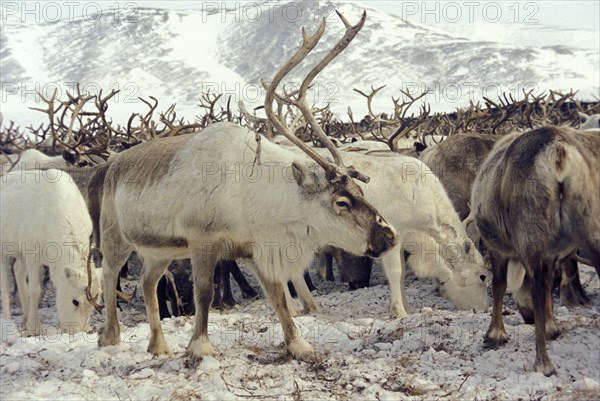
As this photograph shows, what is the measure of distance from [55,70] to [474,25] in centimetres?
6710

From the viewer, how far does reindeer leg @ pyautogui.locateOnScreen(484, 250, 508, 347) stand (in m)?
4.61

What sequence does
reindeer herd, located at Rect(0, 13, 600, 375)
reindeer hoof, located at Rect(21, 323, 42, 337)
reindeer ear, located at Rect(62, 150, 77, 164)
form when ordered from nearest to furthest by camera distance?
reindeer herd, located at Rect(0, 13, 600, 375)
reindeer hoof, located at Rect(21, 323, 42, 337)
reindeer ear, located at Rect(62, 150, 77, 164)

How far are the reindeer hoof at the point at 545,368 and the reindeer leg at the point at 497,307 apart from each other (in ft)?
2.11

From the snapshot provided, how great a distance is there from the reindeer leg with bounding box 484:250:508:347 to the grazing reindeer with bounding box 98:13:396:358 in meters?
0.83

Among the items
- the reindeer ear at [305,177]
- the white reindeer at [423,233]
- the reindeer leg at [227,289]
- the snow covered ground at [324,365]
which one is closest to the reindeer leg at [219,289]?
the reindeer leg at [227,289]

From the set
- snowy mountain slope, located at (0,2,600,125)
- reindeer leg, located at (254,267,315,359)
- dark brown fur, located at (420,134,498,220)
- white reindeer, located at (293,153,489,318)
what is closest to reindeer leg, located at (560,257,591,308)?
white reindeer, located at (293,153,489,318)

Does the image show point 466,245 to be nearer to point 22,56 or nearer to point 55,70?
point 55,70

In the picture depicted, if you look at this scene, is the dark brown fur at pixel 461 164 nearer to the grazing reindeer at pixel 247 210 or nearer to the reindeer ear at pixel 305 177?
the grazing reindeer at pixel 247 210

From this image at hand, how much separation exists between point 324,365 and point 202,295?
84cm

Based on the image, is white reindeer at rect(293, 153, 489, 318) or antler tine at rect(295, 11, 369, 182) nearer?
antler tine at rect(295, 11, 369, 182)

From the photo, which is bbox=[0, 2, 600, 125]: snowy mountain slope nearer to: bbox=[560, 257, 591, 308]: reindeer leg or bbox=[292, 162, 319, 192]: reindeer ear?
bbox=[560, 257, 591, 308]: reindeer leg

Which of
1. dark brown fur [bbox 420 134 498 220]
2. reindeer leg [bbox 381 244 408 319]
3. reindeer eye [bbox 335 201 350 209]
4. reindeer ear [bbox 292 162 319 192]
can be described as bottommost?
reindeer leg [bbox 381 244 408 319]

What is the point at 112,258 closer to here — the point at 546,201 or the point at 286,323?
the point at 286,323

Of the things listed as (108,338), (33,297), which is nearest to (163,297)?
(33,297)
